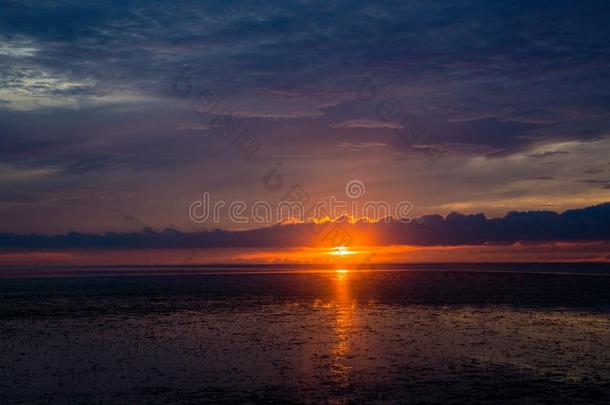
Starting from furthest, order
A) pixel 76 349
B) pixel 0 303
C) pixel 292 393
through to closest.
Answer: pixel 0 303 < pixel 76 349 < pixel 292 393

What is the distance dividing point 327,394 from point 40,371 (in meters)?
12.5

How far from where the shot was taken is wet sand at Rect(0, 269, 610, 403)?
819 inches

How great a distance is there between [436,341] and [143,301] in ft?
110

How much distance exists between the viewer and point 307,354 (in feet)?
90.6

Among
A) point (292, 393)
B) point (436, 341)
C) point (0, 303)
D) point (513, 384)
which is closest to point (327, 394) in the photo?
point (292, 393)

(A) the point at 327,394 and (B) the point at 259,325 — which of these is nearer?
(A) the point at 327,394

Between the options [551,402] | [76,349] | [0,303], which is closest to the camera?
[551,402]

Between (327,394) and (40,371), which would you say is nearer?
(327,394)

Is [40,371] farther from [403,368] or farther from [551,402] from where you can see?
[551,402]

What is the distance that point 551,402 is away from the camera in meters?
19.3

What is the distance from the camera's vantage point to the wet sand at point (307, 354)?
20.8 meters

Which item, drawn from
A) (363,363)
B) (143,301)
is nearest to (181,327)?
(363,363)

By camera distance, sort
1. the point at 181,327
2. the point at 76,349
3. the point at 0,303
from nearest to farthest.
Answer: the point at 76,349
the point at 181,327
the point at 0,303

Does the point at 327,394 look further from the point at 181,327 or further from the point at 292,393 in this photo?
the point at 181,327
